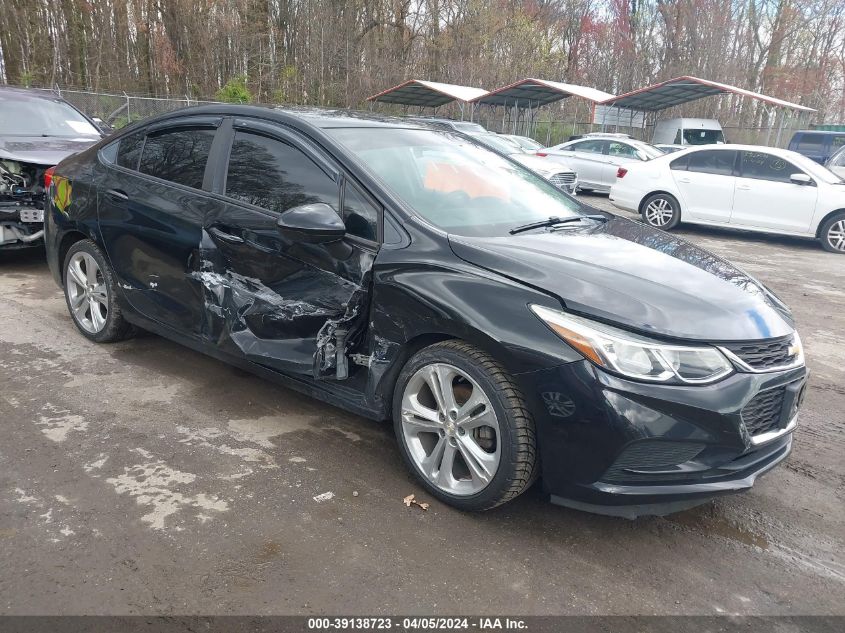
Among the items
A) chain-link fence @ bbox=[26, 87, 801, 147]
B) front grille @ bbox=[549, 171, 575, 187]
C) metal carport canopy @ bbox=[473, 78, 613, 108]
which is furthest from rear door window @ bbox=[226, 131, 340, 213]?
metal carport canopy @ bbox=[473, 78, 613, 108]

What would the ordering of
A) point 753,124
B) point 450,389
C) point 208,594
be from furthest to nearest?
1. point 753,124
2. point 450,389
3. point 208,594

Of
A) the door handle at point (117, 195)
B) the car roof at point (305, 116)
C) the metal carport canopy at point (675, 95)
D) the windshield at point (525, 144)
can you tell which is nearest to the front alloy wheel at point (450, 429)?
the car roof at point (305, 116)

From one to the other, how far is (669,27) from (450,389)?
3879cm

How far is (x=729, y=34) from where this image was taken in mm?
34844

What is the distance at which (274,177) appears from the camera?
11.3ft

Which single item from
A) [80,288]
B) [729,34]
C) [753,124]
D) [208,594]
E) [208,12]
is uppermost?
[729,34]

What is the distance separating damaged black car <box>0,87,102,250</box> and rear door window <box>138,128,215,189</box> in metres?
1.58

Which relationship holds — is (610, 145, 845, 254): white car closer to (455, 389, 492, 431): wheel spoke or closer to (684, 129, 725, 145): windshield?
(455, 389, 492, 431): wheel spoke

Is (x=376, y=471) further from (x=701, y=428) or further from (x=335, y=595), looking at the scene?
(x=701, y=428)

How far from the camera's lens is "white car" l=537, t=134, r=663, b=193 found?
1619 cm

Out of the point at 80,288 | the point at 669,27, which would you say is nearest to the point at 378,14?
the point at 669,27

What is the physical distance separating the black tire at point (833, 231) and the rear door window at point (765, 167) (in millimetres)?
885

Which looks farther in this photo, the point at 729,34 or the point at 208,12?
the point at 729,34

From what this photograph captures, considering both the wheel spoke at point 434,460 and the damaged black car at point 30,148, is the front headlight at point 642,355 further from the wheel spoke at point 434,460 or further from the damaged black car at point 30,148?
the damaged black car at point 30,148
